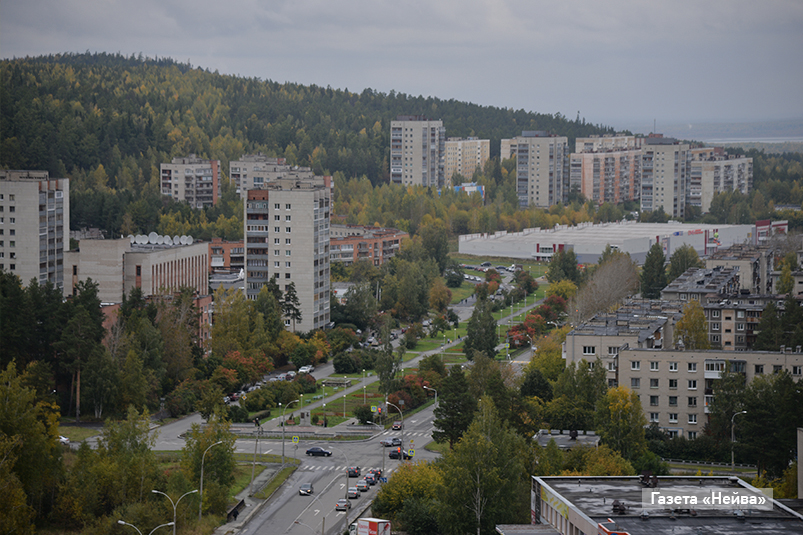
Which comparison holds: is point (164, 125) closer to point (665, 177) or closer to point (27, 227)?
point (665, 177)

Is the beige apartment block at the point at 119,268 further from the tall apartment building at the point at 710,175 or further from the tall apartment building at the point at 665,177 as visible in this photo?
the tall apartment building at the point at 710,175

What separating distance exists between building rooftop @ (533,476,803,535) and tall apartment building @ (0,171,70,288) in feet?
154

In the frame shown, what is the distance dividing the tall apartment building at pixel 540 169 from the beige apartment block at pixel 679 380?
310ft

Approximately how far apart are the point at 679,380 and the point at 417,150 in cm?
9936

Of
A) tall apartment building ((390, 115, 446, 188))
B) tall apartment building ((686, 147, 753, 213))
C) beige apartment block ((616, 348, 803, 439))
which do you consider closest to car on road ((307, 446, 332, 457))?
beige apartment block ((616, 348, 803, 439))

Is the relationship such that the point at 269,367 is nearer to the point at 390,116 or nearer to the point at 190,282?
the point at 190,282

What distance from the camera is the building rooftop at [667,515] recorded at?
22.6 metres

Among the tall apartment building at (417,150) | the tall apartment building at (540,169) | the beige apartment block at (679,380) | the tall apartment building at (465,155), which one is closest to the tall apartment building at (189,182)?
the tall apartment building at (417,150)

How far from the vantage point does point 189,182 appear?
4326 inches

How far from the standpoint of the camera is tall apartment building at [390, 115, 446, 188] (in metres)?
140

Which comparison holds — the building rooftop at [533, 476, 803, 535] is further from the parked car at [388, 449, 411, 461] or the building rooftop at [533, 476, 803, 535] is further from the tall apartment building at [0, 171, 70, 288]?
the tall apartment building at [0, 171, 70, 288]

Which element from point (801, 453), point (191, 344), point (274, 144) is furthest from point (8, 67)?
point (801, 453)

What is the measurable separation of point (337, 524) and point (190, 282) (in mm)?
32213

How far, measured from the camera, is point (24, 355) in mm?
47156
